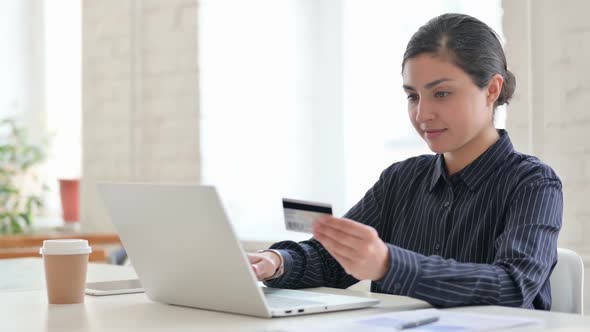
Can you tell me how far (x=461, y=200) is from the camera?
188 centimetres

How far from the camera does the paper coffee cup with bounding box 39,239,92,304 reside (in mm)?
1656

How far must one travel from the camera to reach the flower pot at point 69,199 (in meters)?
4.62

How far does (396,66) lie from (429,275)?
85.1 inches

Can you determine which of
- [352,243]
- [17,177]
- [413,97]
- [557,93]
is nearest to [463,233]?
[413,97]

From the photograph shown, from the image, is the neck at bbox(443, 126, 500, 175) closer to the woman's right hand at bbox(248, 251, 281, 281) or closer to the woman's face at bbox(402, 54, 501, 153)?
the woman's face at bbox(402, 54, 501, 153)

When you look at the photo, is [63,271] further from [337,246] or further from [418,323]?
[418,323]

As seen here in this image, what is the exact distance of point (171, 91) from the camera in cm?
395

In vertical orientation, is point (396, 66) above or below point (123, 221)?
above

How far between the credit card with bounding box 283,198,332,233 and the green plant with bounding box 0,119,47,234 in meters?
3.23

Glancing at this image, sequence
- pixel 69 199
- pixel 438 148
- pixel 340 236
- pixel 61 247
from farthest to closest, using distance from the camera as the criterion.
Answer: pixel 69 199 → pixel 438 148 → pixel 61 247 → pixel 340 236

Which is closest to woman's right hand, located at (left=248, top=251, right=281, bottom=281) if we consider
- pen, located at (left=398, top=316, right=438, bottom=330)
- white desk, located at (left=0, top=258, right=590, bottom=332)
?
white desk, located at (left=0, top=258, right=590, bottom=332)

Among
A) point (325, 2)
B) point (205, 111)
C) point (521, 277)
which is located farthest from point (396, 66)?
point (521, 277)

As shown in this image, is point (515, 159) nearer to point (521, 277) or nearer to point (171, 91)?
point (521, 277)

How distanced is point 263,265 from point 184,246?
30 cm
